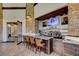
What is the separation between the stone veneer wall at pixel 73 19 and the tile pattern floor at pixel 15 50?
2.34 ft

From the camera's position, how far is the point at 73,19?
480 centimetres

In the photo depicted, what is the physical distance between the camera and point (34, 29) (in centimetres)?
526

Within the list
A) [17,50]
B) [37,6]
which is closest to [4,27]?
[17,50]

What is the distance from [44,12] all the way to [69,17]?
893mm

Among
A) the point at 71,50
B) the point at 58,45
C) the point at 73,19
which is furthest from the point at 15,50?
the point at 73,19

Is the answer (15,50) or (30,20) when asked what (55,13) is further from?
(15,50)

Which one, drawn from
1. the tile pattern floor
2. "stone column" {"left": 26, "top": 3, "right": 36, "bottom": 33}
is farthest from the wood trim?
the tile pattern floor

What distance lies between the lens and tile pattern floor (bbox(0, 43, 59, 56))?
4836 mm

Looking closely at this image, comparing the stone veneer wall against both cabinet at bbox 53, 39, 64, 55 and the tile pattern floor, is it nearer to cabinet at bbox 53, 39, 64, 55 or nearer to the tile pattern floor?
cabinet at bbox 53, 39, 64, 55

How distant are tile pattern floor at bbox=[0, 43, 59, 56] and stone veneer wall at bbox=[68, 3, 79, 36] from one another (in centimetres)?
71

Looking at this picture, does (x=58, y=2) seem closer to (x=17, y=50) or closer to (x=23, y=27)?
(x=23, y=27)

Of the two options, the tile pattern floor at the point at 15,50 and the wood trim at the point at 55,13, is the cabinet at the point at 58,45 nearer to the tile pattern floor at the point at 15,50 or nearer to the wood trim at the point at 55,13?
the tile pattern floor at the point at 15,50

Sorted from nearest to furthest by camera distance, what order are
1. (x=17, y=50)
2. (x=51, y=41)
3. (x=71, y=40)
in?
(x=71, y=40), (x=17, y=50), (x=51, y=41)

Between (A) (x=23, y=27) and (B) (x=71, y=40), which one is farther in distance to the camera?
(A) (x=23, y=27)
